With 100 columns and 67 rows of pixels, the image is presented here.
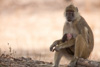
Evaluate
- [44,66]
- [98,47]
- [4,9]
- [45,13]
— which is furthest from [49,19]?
[44,66]

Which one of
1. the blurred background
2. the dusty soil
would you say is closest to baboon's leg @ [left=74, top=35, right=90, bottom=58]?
the dusty soil

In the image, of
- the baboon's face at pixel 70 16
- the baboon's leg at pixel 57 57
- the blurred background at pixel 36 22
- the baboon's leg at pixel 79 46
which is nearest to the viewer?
the baboon's leg at pixel 79 46

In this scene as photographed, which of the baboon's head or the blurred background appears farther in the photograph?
the blurred background

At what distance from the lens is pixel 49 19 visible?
83.9 feet

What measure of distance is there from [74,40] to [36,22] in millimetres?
14009

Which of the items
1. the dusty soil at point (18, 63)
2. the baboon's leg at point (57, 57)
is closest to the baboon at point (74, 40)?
the baboon's leg at point (57, 57)

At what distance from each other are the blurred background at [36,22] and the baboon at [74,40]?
721 centimetres

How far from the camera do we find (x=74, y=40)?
38.1ft

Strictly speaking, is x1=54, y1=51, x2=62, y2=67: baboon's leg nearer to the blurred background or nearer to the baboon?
the baboon

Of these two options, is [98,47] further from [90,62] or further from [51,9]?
[90,62]

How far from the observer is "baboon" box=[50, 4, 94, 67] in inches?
448

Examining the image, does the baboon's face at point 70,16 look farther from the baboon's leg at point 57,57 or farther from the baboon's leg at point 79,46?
the baboon's leg at point 57,57

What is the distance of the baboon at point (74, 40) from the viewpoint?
11391 millimetres

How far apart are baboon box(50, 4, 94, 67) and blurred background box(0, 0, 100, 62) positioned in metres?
7.21
